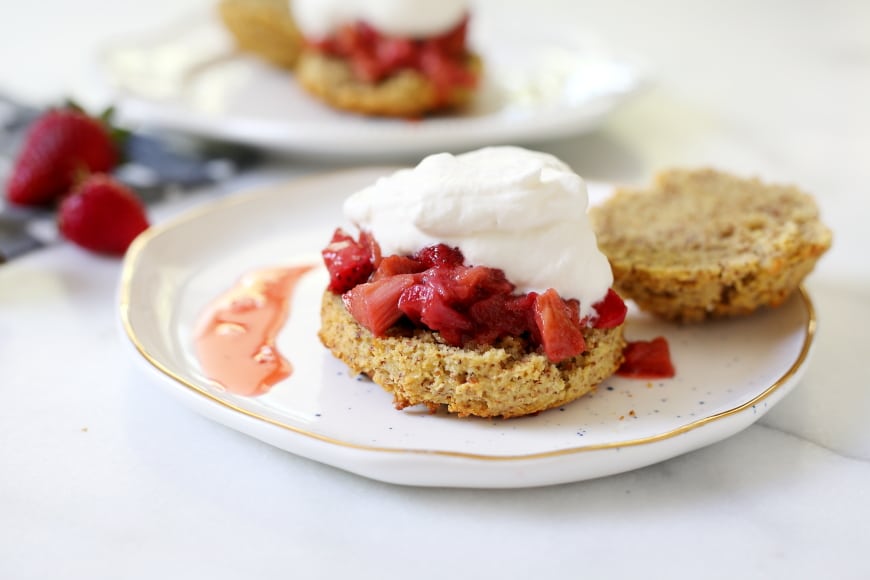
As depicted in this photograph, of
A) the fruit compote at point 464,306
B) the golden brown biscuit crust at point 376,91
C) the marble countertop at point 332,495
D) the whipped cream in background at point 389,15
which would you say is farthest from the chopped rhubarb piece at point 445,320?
the whipped cream in background at point 389,15

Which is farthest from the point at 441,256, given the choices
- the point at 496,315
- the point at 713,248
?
the point at 713,248

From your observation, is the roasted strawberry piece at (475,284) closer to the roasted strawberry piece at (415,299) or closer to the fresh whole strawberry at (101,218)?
the roasted strawberry piece at (415,299)

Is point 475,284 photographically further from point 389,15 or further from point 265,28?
point 265,28

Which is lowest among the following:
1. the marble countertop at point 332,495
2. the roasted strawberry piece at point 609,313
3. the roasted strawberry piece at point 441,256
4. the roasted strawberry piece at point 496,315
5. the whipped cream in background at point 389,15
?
the marble countertop at point 332,495

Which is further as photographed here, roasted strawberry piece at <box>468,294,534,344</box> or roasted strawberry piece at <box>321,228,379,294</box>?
roasted strawberry piece at <box>321,228,379,294</box>

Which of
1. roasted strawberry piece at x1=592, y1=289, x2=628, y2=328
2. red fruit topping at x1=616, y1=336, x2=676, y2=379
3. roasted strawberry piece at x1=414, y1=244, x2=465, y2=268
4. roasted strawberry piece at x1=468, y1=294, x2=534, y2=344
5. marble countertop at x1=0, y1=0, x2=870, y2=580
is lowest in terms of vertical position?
marble countertop at x1=0, y1=0, x2=870, y2=580

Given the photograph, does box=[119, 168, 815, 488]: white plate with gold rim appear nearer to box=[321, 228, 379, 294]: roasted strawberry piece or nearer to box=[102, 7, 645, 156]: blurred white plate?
box=[321, 228, 379, 294]: roasted strawberry piece

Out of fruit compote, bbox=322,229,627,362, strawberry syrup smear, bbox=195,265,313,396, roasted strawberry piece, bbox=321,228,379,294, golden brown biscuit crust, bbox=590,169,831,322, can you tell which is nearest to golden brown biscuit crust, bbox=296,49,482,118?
strawberry syrup smear, bbox=195,265,313,396
